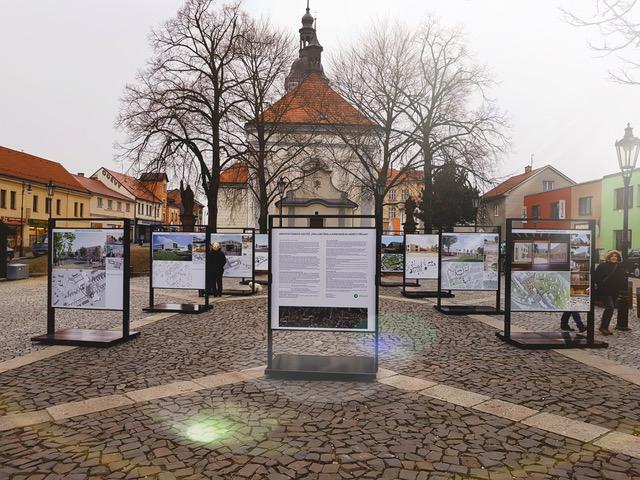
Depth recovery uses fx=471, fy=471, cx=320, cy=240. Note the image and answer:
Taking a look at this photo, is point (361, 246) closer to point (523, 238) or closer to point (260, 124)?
point (523, 238)

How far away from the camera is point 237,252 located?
15383 millimetres

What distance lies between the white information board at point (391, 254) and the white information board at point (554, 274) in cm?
952

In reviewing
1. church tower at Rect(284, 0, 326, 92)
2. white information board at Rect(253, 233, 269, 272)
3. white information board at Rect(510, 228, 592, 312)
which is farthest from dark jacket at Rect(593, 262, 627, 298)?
church tower at Rect(284, 0, 326, 92)

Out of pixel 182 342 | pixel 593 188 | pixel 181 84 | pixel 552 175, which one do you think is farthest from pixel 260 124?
pixel 552 175

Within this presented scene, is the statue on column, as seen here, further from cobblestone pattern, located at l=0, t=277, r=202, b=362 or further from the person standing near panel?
the person standing near panel

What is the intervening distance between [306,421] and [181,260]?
25.8 feet

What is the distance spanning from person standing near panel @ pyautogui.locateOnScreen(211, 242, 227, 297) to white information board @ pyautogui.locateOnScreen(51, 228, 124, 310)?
5.79 m

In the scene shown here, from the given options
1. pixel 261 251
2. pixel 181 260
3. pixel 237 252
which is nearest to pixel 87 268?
pixel 181 260

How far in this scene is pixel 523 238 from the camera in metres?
8.02

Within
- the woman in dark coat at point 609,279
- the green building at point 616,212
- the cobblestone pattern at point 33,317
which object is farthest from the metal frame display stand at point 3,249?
the green building at point 616,212

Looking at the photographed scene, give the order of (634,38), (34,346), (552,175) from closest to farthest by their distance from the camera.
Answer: (634,38) → (34,346) → (552,175)

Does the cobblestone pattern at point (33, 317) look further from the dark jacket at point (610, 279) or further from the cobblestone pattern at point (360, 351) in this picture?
the dark jacket at point (610, 279)

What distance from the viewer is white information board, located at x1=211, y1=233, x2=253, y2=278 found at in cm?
1527

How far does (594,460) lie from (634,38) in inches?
240
